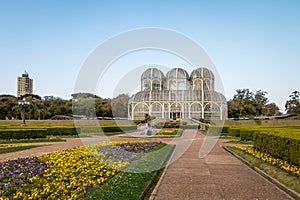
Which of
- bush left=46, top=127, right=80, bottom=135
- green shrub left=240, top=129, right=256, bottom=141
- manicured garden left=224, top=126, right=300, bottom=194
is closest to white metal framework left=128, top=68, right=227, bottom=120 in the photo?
bush left=46, top=127, right=80, bottom=135

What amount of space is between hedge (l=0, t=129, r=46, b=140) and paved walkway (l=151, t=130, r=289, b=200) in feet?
48.4

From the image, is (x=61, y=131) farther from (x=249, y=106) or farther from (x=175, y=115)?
(x=249, y=106)

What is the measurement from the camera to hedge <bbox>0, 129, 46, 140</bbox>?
21688mm

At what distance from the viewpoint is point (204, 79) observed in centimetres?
5709

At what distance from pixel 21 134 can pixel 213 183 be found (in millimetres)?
17757

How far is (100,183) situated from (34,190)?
157 cm

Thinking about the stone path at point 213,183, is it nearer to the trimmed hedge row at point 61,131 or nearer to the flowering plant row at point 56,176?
the flowering plant row at point 56,176

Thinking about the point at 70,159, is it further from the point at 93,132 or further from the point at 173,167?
the point at 93,132

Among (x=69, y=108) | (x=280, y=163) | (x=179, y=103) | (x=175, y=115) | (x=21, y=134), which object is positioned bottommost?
(x=280, y=163)

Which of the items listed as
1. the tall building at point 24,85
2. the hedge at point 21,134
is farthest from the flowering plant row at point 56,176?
the tall building at point 24,85

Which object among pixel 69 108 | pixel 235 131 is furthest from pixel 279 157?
pixel 69 108

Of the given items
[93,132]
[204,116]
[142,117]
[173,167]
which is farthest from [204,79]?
[173,167]

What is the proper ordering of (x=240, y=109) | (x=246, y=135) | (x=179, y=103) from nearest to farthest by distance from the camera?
(x=246, y=135) < (x=179, y=103) < (x=240, y=109)

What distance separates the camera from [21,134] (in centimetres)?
2205
